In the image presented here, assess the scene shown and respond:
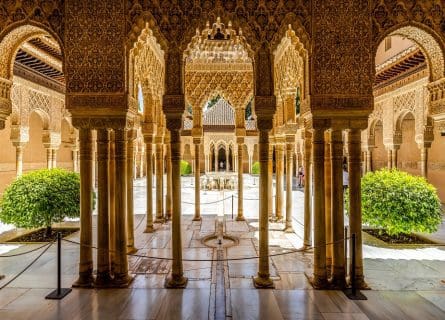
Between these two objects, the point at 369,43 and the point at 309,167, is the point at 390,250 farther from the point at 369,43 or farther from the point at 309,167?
the point at 369,43

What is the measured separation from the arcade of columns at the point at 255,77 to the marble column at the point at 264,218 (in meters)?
0.01

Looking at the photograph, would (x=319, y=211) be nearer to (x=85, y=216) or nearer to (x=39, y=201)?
(x=85, y=216)

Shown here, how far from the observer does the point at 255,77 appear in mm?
4230

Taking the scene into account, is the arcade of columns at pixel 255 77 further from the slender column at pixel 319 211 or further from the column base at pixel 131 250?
the column base at pixel 131 250

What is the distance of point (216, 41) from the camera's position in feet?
24.1

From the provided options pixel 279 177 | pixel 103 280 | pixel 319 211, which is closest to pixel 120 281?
pixel 103 280

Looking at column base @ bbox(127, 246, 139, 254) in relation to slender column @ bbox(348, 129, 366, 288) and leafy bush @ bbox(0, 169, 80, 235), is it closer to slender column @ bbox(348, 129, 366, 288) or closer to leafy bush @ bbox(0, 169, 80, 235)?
leafy bush @ bbox(0, 169, 80, 235)

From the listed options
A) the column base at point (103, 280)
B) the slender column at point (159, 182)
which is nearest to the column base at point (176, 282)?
the column base at point (103, 280)

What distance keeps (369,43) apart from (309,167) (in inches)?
98.2

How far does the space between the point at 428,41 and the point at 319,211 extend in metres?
2.99

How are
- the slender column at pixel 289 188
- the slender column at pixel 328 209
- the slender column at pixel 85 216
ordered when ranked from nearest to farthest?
1. the slender column at pixel 85 216
2. the slender column at pixel 328 209
3. the slender column at pixel 289 188

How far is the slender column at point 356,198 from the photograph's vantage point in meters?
4.16

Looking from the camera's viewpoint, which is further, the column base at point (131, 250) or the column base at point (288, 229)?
the column base at point (288, 229)

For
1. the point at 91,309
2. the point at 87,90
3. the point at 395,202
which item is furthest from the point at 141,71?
the point at 395,202
